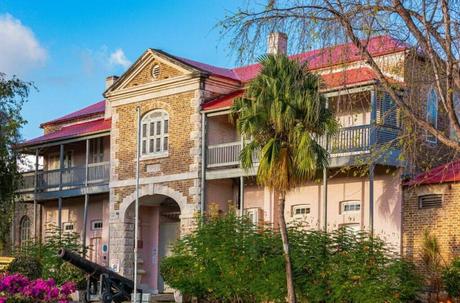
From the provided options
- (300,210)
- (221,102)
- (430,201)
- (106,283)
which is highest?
(221,102)

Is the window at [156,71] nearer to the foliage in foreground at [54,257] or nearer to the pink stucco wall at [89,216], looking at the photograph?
the pink stucco wall at [89,216]

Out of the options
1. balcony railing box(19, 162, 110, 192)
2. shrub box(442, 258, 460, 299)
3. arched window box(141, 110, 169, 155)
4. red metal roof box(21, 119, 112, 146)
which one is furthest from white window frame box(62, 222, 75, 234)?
shrub box(442, 258, 460, 299)

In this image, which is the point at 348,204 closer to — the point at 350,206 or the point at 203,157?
the point at 350,206

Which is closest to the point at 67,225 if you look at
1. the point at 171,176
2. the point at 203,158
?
the point at 171,176

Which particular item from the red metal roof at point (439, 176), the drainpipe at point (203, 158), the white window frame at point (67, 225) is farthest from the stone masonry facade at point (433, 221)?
the white window frame at point (67, 225)

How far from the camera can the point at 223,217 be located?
26188 millimetres

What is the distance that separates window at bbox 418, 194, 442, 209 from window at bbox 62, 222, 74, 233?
Answer: 16465mm

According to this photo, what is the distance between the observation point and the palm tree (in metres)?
22.5

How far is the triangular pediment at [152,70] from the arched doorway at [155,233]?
4480 millimetres

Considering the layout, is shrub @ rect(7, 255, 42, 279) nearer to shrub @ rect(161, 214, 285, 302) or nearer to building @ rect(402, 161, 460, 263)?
shrub @ rect(161, 214, 285, 302)

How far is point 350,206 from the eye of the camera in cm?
2712

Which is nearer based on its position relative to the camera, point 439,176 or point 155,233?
point 439,176

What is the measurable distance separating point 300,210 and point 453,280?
6744 mm

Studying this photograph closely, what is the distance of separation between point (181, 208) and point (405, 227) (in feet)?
26.9
